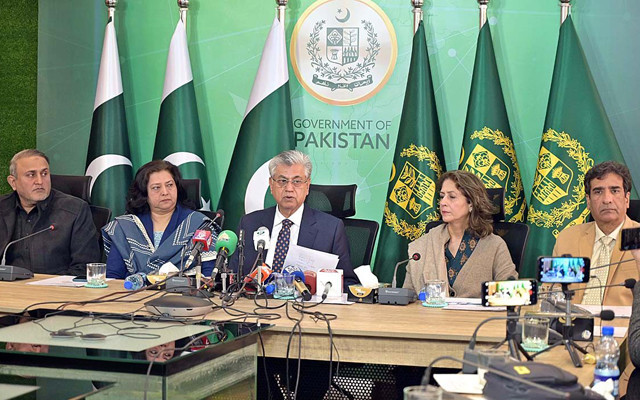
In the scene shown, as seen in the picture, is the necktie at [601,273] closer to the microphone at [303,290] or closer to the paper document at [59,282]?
the microphone at [303,290]

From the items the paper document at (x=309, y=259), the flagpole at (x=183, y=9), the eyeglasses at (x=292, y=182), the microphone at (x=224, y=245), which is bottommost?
the paper document at (x=309, y=259)

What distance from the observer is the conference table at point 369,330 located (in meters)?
2.99

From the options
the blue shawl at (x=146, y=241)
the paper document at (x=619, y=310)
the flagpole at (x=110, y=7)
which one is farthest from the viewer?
the flagpole at (x=110, y=7)

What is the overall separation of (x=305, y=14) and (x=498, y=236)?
2293 millimetres

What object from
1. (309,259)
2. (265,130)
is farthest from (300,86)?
(309,259)

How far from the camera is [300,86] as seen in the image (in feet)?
18.5

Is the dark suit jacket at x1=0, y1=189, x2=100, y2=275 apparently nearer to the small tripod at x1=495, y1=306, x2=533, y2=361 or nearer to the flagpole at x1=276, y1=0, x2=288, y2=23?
the flagpole at x1=276, y1=0, x2=288, y2=23

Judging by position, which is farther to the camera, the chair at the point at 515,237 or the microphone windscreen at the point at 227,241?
the chair at the point at 515,237

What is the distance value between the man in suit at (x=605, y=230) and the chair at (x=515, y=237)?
0.64ft

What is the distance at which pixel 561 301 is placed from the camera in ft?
10.0

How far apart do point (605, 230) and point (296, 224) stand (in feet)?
4.76

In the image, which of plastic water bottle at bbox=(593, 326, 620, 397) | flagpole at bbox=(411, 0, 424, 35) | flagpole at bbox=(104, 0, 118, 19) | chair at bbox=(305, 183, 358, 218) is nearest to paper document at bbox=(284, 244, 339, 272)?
chair at bbox=(305, 183, 358, 218)

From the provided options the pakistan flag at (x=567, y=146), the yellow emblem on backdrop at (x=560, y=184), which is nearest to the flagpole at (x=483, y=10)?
the pakistan flag at (x=567, y=146)

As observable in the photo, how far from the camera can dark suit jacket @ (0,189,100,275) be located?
4793 mm
